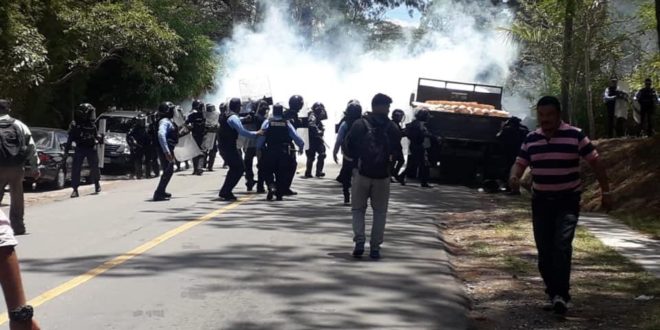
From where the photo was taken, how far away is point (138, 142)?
2486 cm

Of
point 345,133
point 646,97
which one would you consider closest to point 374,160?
point 345,133

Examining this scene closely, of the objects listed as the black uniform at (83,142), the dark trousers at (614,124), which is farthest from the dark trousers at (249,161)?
the dark trousers at (614,124)

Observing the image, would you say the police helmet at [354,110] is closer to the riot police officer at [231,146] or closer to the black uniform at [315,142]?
the riot police officer at [231,146]

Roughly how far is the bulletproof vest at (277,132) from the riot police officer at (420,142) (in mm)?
5545

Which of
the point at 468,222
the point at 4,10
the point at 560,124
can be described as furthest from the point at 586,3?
the point at 560,124

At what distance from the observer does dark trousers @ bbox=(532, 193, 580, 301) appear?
811 cm

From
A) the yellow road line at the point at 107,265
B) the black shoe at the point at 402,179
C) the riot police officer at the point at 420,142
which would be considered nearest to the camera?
the yellow road line at the point at 107,265

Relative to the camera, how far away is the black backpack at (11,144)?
11945 millimetres

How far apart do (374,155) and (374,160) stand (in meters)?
0.06

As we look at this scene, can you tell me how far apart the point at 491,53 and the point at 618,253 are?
32.4 meters

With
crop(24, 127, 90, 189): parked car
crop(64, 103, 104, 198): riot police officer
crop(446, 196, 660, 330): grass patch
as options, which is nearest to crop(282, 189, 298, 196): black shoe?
crop(64, 103, 104, 198): riot police officer

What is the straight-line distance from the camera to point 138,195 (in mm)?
19297

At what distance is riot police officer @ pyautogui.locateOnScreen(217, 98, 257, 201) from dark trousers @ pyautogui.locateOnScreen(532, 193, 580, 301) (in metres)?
9.45

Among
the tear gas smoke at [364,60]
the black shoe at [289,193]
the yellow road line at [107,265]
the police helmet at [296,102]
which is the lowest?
the yellow road line at [107,265]
